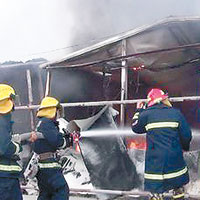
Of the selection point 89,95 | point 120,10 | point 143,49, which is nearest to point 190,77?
point 143,49

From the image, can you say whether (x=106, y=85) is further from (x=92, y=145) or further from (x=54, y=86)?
(x=92, y=145)

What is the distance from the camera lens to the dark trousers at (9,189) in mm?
3954

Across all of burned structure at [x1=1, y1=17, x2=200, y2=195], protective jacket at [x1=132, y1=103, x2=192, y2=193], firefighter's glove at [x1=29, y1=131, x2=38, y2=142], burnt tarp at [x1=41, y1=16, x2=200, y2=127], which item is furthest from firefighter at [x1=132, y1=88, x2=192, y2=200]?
burnt tarp at [x1=41, y1=16, x2=200, y2=127]

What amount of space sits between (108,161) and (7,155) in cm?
198

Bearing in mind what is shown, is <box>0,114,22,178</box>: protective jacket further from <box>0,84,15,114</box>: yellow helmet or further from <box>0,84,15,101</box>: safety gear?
<box>0,84,15,101</box>: safety gear

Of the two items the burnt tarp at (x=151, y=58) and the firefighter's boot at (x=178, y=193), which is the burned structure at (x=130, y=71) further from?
the firefighter's boot at (x=178, y=193)

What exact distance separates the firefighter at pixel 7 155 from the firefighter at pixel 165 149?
1.57m

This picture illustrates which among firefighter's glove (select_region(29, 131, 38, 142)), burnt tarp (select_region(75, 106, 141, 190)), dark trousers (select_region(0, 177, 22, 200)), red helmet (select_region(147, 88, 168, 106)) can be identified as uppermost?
red helmet (select_region(147, 88, 168, 106))

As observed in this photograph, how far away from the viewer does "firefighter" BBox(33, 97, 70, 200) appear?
15.2 ft

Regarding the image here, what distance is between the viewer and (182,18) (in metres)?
5.53

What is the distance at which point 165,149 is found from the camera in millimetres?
4219

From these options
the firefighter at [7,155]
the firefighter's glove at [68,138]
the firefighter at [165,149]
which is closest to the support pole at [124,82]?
the firefighter's glove at [68,138]

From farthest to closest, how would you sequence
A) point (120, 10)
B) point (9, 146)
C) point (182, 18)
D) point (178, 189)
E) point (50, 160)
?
point (120, 10) < point (182, 18) < point (50, 160) < point (178, 189) < point (9, 146)

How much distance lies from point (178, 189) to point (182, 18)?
104 inches
